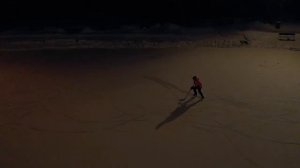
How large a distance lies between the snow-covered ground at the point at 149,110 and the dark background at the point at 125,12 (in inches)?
184

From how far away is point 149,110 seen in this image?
37.3 feet

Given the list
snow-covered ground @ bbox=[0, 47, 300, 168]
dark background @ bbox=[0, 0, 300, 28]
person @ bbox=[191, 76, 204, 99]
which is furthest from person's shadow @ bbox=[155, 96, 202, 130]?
dark background @ bbox=[0, 0, 300, 28]

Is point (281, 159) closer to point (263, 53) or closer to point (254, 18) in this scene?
point (263, 53)

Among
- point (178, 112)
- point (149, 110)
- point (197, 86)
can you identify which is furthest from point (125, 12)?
point (178, 112)

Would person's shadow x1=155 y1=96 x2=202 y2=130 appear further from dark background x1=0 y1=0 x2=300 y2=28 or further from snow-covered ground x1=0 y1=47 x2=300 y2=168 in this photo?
dark background x1=0 y1=0 x2=300 y2=28

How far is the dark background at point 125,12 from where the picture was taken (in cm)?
2120

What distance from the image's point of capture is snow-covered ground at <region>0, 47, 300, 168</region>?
898cm

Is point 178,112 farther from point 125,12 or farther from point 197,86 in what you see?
point 125,12

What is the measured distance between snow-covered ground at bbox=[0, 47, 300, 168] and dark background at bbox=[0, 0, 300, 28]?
4672 millimetres

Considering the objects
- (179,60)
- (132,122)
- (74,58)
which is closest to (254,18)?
(179,60)

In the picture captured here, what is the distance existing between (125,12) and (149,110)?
11.7 meters

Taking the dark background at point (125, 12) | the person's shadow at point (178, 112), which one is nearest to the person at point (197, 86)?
Result: the person's shadow at point (178, 112)

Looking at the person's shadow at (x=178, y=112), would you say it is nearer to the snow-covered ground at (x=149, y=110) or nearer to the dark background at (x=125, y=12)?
the snow-covered ground at (x=149, y=110)

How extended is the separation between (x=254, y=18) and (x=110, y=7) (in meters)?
8.28
